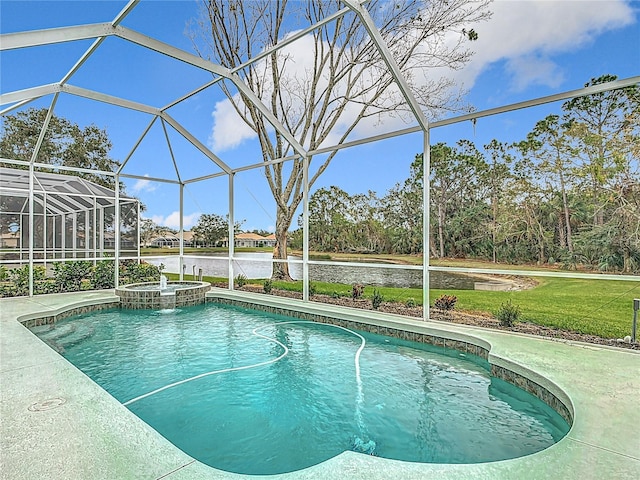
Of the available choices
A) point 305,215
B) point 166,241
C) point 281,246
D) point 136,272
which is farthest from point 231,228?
point 166,241

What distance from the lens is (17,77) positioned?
7.25 meters

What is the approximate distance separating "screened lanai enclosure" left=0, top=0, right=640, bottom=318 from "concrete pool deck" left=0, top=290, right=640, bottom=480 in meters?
3.37

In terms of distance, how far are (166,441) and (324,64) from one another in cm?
1139

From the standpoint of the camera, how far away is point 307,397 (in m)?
4.02

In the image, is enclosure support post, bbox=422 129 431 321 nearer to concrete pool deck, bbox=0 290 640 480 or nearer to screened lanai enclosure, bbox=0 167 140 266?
concrete pool deck, bbox=0 290 640 480

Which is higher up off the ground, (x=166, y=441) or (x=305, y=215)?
(x=305, y=215)

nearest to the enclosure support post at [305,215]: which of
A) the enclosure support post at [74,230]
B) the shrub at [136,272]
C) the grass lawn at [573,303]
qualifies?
the grass lawn at [573,303]

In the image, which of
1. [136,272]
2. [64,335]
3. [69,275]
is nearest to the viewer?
[64,335]

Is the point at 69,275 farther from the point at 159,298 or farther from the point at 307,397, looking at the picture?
the point at 307,397

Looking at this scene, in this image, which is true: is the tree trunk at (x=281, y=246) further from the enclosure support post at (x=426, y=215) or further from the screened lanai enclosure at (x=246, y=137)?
the enclosure support post at (x=426, y=215)

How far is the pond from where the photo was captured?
358 inches

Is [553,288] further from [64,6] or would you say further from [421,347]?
[64,6]

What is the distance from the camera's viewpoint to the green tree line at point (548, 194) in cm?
573

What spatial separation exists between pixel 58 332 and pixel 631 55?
11.0 meters
